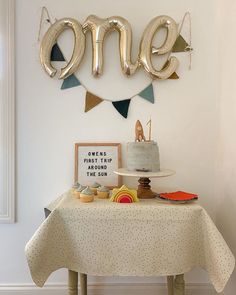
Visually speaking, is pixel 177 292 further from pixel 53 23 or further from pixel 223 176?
pixel 53 23

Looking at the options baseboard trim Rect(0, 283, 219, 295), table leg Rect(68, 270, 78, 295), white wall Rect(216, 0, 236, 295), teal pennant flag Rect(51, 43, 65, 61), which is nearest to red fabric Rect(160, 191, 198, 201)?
white wall Rect(216, 0, 236, 295)

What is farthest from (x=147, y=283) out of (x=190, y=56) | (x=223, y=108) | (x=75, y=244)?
(x=190, y=56)

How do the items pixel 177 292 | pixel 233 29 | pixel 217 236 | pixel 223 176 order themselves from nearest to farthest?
pixel 217 236, pixel 177 292, pixel 233 29, pixel 223 176

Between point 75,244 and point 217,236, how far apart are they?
588mm

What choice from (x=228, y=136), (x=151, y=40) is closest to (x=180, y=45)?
(x=151, y=40)

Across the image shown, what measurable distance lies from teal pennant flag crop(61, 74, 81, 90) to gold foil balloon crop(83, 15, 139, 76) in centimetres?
14

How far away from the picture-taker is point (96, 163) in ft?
5.64

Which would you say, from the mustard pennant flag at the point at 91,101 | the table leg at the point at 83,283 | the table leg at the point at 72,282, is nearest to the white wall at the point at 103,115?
the mustard pennant flag at the point at 91,101

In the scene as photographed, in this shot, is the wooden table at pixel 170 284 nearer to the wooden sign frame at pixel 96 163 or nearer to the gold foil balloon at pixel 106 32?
the wooden sign frame at pixel 96 163

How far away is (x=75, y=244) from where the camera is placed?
4.23 ft

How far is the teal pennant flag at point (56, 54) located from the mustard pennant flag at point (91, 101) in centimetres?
24

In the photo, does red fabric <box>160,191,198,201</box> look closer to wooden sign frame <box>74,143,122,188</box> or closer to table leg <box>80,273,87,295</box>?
wooden sign frame <box>74,143,122,188</box>

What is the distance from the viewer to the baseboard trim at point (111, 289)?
1.74 meters

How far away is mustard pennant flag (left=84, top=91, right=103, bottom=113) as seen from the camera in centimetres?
171
